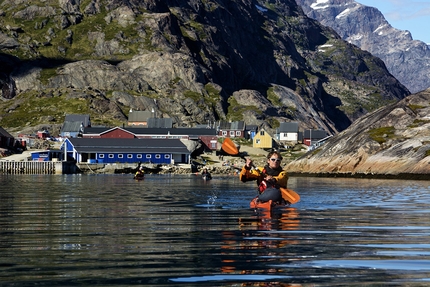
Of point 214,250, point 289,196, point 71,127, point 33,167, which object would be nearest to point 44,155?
point 33,167

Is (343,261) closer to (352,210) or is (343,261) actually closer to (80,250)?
(80,250)

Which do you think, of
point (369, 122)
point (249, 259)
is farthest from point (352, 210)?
A: point (369, 122)

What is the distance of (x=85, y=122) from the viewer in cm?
18738

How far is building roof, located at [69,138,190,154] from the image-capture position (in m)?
139

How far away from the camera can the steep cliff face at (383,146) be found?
3510 inches

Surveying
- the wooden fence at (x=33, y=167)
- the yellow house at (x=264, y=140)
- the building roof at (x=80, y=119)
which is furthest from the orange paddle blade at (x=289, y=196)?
the yellow house at (x=264, y=140)

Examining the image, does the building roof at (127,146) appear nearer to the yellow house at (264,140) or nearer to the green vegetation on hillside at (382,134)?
the green vegetation on hillside at (382,134)

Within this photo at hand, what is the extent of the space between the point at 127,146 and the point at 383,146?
2403 inches

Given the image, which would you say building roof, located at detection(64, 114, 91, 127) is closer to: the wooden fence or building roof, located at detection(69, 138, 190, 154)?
building roof, located at detection(69, 138, 190, 154)

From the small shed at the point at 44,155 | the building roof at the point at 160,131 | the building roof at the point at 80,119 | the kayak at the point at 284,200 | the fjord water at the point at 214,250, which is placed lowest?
the fjord water at the point at 214,250

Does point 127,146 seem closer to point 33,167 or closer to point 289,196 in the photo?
point 33,167

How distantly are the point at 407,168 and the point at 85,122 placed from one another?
387 feet

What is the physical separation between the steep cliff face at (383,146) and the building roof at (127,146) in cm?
3415

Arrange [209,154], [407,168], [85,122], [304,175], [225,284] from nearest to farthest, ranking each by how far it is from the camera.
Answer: [225,284], [407,168], [304,175], [209,154], [85,122]
